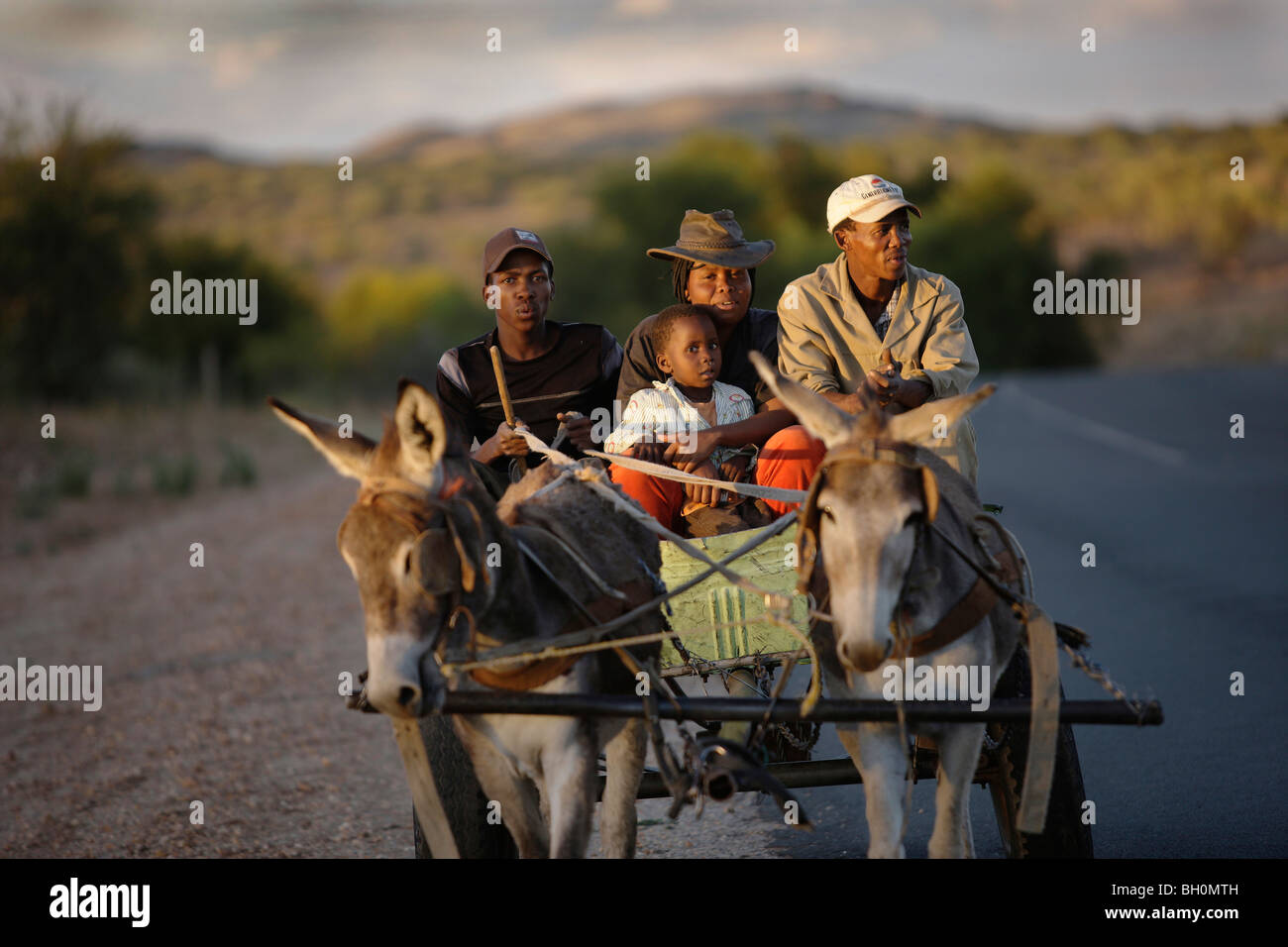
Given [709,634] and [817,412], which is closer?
[817,412]

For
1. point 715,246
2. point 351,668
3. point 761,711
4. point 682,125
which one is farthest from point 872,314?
point 682,125

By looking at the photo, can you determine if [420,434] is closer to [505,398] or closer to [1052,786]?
[505,398]

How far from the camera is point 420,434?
13.1 feet

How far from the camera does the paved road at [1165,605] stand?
650 cm

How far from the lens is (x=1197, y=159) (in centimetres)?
9212

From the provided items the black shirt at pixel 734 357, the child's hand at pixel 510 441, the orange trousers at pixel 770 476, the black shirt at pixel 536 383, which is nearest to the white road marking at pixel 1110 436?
the black shirt at pixel 734 357

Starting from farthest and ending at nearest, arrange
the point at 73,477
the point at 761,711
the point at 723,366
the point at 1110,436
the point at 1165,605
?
the point at 1110,436
the point at 73,477
the point at 1165,605
the point at 723,366
the point at 761,711

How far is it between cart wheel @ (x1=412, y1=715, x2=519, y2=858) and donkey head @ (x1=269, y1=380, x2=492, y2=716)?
1.39 m

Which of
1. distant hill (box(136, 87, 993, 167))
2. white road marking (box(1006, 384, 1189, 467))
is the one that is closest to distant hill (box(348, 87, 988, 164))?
distant hill (box(136, 87, 993, 167))

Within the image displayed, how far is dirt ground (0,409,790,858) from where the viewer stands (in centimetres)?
679

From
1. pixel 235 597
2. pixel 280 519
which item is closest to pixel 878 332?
pixel 235 597

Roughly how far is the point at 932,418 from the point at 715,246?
92.4 inches

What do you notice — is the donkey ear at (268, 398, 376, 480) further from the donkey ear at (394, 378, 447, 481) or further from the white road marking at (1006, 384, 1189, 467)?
the white road marking at (1006, 384, 1189, 467)

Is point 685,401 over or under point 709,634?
over
